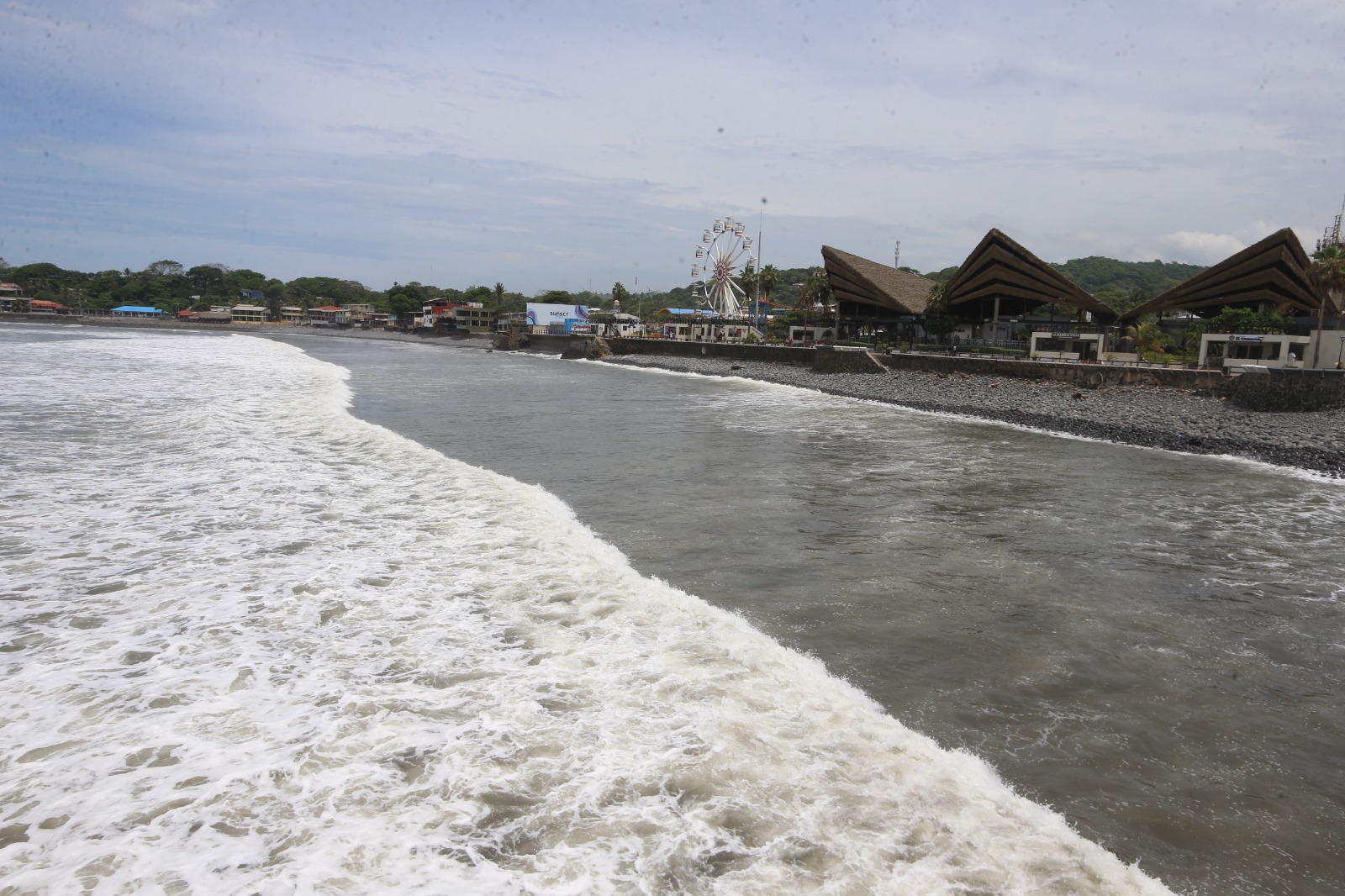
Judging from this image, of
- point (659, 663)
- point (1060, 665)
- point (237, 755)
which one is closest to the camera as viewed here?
point (237, 755)

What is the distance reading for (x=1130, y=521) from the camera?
10195 millimetres

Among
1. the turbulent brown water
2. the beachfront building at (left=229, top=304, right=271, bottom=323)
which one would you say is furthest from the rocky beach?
the beachfront building at (left=229, top=304, right=271, bottom=323)

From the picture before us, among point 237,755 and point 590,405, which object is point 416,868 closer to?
point 237,755

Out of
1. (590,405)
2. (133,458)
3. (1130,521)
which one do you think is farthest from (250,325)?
(1130,521)

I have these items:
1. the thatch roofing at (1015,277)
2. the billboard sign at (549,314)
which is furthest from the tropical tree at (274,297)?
the thatch roofing at (1015,277)

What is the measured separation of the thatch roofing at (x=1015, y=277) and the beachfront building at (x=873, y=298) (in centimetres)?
585

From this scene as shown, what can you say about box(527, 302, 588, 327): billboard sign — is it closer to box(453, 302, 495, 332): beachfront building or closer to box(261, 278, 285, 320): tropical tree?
box(453, 302, 495, 332): beachfront building

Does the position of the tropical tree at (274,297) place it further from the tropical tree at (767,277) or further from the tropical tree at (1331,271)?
the tropical tree at (1331,271)

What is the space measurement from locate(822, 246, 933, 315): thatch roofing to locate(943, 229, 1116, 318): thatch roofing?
5848 mm

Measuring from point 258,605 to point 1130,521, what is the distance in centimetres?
1058

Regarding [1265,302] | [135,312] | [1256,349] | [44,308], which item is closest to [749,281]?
[1265,302]

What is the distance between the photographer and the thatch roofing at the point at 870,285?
5288 centimetres

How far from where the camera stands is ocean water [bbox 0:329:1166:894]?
3.09 m

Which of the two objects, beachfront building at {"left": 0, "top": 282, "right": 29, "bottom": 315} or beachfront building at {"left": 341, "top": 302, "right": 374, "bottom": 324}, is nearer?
beachfront building at {"left": 0, "top": 282, "right": 29, "bottom": 315}
